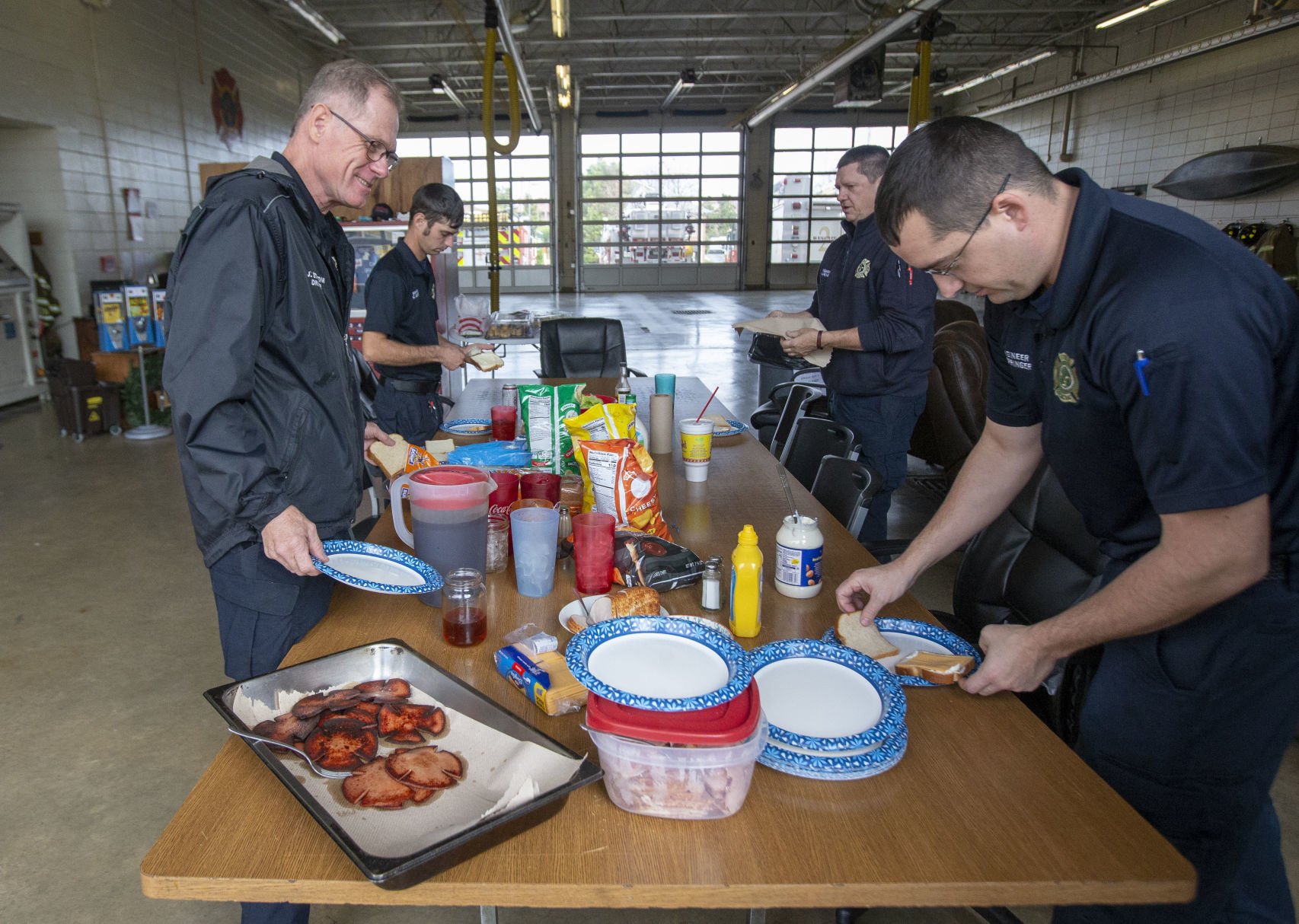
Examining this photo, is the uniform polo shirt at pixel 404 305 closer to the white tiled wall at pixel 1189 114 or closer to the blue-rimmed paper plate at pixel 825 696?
the blue-rimmed paper plate at pixel 825 696

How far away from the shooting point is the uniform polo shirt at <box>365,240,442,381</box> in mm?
3504

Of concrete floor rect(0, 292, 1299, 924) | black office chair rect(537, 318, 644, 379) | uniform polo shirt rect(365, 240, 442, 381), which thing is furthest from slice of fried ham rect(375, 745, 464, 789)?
black office chair rect(537, 318, 644, 379)

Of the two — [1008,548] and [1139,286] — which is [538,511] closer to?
[1139,286]

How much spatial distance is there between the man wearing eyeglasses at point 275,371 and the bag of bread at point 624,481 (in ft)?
1.64

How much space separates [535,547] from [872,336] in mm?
2010

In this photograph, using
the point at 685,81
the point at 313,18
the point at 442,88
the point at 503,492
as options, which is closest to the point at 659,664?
the point at 503,492

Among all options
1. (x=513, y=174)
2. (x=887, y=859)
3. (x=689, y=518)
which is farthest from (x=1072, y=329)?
(x=513, y=174)

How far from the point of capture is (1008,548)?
206 centimetres

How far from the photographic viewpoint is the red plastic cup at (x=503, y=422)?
286 centimetres

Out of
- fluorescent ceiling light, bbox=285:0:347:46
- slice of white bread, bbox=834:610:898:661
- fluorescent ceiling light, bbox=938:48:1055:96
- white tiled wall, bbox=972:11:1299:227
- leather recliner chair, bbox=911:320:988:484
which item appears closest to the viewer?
slice of white bread, bbox=834:610:898:661

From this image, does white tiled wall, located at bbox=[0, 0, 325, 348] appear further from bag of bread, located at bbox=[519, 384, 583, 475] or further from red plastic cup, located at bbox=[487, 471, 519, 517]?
red plastic cup, located at bbox=[487, 471, 519, 517]

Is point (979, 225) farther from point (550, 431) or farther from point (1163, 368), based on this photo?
point (550, 431)

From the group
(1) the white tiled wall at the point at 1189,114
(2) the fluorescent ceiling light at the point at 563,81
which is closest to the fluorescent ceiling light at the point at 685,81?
(2) the fluorescent ceiling light at the point at 563,81

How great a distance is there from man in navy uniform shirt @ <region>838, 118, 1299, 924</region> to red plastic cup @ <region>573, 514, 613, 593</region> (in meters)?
0.50
